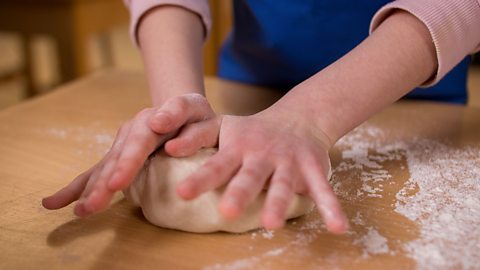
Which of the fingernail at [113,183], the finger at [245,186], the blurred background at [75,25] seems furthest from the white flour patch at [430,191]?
the blurred background at [75,25]

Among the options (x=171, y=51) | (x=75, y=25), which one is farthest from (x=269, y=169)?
(x=75, y=25)

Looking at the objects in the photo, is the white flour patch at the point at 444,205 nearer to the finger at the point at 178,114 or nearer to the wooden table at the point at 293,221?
the wooden table at the point at 293,221

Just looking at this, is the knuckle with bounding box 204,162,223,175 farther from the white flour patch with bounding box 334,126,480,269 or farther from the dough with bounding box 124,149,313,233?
the white flour patch with bounding box 334,126,480,269

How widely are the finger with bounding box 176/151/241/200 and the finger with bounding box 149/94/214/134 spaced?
47mm

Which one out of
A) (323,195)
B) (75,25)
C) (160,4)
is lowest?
(75,25)

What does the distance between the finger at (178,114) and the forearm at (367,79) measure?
0.08 m

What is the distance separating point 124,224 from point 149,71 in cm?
27

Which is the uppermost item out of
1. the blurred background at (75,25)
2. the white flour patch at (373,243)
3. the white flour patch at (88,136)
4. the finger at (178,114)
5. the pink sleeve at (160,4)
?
the pink sleeve at (160,4)

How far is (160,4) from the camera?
0.78m

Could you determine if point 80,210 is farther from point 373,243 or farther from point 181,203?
point 373,243

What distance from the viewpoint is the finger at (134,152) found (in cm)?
46

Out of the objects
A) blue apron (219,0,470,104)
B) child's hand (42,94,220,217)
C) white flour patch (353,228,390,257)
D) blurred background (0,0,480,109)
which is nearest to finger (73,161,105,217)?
child's hand (42,94,220,217)

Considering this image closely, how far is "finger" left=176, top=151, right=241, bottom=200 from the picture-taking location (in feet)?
1.45

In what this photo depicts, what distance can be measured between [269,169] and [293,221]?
0.23 ft
